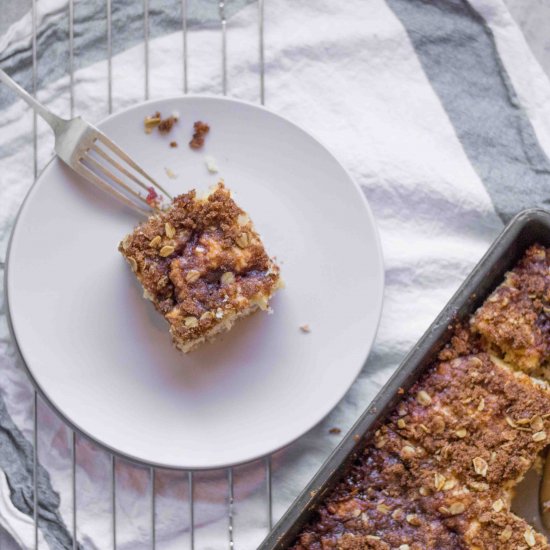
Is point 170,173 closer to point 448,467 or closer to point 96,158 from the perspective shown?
point 96,158

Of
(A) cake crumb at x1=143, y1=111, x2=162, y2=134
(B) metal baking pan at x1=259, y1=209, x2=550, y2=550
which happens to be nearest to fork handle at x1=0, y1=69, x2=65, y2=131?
(A) cake crumb at x1=143, y1=111, x2=162, y2=134

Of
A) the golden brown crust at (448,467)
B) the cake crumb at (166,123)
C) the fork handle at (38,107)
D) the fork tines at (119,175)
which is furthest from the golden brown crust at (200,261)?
the golden brown crust at (448,467)

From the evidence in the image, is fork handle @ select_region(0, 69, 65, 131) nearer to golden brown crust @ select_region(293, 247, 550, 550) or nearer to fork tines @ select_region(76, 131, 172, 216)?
fork tines @ select_region(76, 131, 172, 216)

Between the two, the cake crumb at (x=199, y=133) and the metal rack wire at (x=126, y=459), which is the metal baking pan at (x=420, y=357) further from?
the cake crumb at (x=199, y=133)

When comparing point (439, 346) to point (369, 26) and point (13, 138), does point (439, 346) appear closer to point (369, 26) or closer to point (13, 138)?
point (369, 26)

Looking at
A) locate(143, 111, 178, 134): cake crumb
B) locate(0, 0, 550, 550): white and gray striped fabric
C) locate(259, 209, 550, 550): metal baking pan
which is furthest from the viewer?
locate(0, 0, 550, 550): white and gray striped fabric

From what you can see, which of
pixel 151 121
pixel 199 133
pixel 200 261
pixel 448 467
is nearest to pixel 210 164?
pixel 199 133
